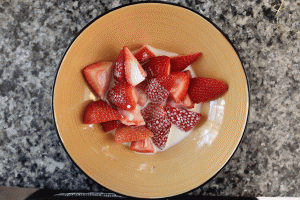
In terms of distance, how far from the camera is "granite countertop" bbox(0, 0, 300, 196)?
0.80 m

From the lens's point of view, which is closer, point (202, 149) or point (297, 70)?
point (202, 149)

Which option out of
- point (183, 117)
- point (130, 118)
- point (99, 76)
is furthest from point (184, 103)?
point (99, 76)

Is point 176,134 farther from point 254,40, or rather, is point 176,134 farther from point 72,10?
point 72,10

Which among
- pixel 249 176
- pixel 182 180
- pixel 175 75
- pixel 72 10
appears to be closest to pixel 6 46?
pixel 72 10

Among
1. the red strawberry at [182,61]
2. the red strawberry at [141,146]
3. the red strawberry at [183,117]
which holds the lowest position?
the red strawberry at [141,146]

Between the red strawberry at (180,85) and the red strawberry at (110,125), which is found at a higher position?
the red strawberry at (180,85)

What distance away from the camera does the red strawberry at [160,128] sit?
2.48ft

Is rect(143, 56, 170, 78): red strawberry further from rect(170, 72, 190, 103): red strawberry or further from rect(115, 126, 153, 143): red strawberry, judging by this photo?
rect(115, 126, 153, 143): red strawberry

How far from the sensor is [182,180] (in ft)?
2.33

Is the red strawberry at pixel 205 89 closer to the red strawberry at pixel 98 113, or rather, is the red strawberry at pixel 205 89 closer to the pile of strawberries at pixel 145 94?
the pile of strawberries at pixel 145 94

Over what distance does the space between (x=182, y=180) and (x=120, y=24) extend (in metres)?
0.50

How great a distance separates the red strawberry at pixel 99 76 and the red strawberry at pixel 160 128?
0.61 ft

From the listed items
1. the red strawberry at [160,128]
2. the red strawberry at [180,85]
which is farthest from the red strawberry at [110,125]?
the red strawberry at [180,85]

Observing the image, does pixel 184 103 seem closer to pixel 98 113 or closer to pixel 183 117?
pixel 183 117
